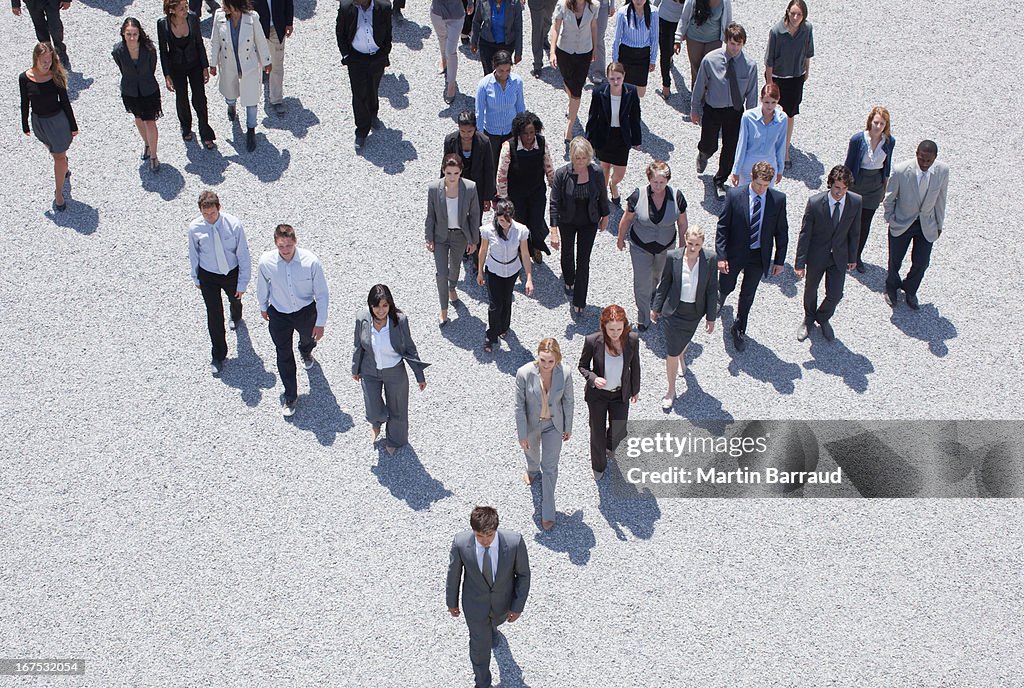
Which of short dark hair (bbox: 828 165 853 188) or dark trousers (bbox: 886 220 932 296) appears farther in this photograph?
dark trousers (bbox: 886 220 932 296)

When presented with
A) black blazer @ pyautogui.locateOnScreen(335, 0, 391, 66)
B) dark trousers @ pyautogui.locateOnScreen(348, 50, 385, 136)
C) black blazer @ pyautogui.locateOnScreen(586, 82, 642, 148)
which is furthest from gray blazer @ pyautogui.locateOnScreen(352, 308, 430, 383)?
black blazer @ pyautogui.locateOnScreen(335, 0, 391, 66)

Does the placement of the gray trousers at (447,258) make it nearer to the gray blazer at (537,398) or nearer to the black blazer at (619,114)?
the black blazer at (619,114)

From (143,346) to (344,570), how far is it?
11.2 ft

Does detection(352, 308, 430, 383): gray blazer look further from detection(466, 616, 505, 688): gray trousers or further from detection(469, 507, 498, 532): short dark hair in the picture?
detection(466, 616, 505, 688): gray trousers

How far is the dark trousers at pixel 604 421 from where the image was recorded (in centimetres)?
1035

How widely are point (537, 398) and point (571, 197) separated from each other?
2.78 meters

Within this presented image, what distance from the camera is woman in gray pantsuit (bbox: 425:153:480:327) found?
11.6 metres

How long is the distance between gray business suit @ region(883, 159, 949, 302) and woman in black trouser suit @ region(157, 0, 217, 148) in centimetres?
746

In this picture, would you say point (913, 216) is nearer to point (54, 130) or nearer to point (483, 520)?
point (483, 520)

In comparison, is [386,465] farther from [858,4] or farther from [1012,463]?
[858,4]

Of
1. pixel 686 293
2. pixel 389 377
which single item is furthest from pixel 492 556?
pixel 686 293

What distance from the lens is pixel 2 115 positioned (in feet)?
48.2

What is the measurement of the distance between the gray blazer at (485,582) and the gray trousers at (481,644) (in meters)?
0.05

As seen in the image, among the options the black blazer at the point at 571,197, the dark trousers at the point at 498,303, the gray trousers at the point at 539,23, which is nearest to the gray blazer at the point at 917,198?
the black blazer at the point at 571,197
